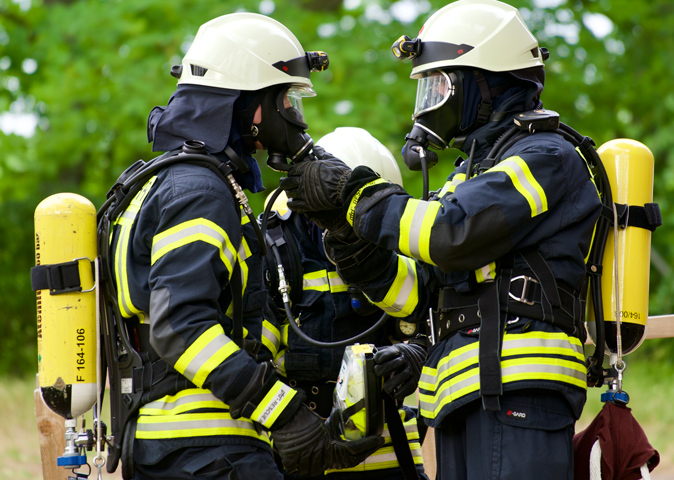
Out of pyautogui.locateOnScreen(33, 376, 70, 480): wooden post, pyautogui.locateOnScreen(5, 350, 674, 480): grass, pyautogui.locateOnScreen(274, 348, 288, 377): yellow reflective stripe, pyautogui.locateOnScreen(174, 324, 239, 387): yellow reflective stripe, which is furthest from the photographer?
pyautogui.locateOnScreen(5, 350, 674, 480): grass

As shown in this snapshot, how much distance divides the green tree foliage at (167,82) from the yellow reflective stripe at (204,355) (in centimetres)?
591

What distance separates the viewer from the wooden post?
149 inches

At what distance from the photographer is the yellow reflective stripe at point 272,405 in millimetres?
2432

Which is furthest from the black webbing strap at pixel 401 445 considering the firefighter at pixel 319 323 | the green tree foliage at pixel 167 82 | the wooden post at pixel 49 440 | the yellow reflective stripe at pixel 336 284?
the green tree foliage at pixel 167 82

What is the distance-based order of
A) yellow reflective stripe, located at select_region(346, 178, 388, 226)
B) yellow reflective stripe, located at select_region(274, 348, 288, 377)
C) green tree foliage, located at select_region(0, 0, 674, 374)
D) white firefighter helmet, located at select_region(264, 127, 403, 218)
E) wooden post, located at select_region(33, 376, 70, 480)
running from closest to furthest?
1. yellow reflective stripe, located at select_region(346, 178, 388, 226)
2. yellow reflective stripe, located at select_region(274, 348, 288, 377)
3. white firefighter helmet, located at select_region(264, 127, 403, 218)
4. wooden post, located at select_region(33, 376, 70, 480)
5. green tree foliage, located at select_region(0, 0, 674, 374)

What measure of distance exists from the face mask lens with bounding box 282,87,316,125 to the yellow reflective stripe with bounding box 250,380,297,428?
3.47 ft

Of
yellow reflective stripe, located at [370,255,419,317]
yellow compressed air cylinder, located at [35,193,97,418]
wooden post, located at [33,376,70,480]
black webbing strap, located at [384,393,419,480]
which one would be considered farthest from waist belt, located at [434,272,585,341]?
wooden post, located at [33,376,70,480]

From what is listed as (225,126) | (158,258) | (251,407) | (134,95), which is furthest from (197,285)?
(134,95)

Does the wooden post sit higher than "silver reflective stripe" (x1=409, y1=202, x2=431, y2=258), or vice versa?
"silver reflective stripe" (x1=409, y1=202, x2=431, y2=258)

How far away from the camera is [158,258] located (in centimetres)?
243

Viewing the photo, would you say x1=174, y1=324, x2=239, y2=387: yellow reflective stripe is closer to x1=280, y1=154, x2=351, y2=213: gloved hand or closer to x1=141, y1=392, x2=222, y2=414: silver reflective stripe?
x1=141, y1=392, x2=222, y2=414: silver reflective stripe

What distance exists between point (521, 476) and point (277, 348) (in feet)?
4.40

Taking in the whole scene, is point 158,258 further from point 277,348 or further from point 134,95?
point 134,95

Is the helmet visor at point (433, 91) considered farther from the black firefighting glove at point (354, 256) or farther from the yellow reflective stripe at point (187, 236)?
the yellow reflective stripe at point (187, 236)
